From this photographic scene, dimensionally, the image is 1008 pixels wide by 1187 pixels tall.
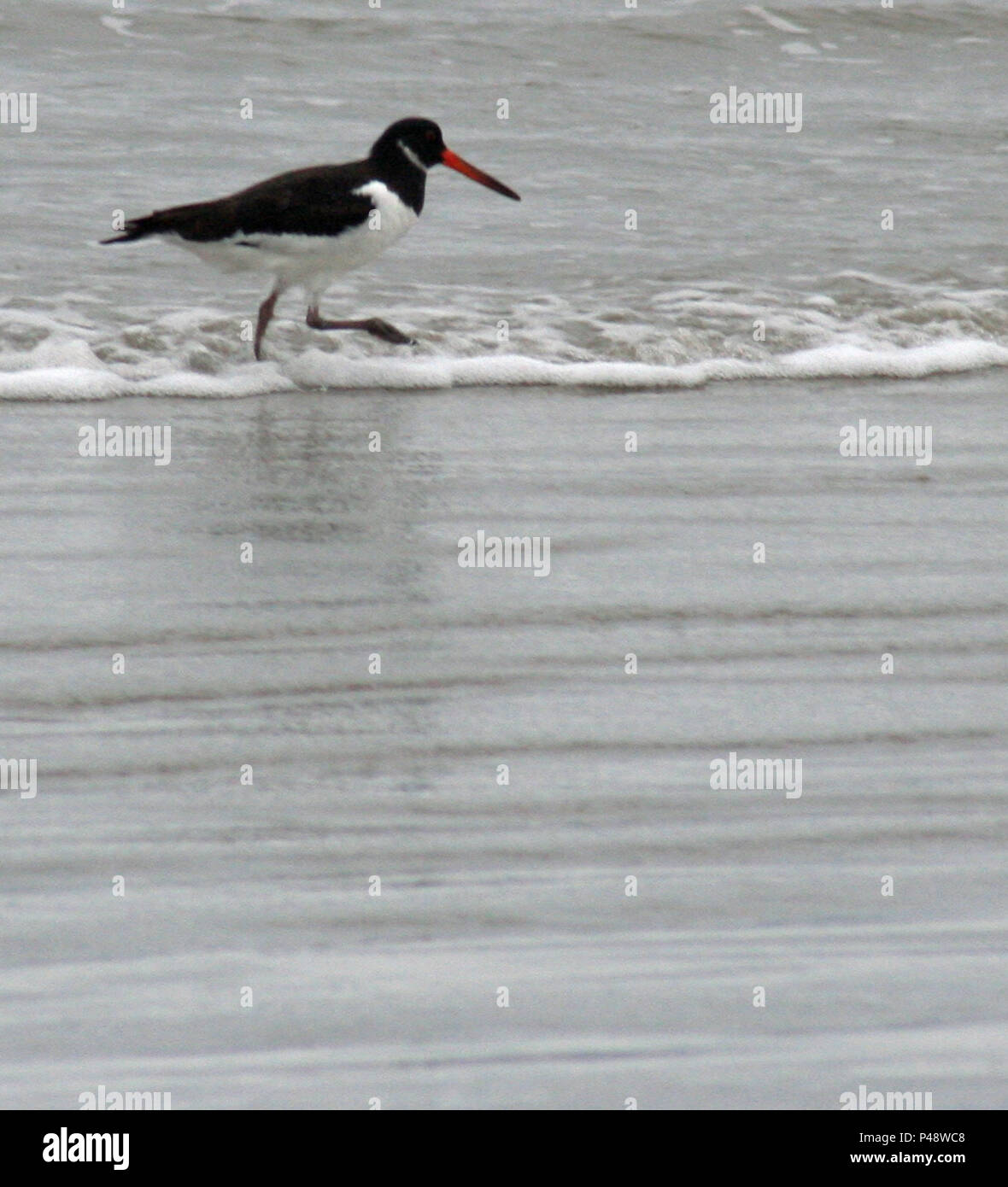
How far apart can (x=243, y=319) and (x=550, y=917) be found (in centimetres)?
541

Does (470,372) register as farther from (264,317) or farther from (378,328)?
(264,317)

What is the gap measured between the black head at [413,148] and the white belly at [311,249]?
1.20 ft

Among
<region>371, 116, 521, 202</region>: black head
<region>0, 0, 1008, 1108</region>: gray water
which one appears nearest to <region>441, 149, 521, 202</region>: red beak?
<region>371, 116, 521, 202</region>: black head

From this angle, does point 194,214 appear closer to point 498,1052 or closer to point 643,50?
point 498,1052

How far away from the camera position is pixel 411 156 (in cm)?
877

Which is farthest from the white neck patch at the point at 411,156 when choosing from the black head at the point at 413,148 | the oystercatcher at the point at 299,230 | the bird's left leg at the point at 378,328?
the bird's left leg at the point at 378,328

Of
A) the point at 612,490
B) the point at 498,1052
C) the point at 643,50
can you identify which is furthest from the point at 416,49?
the point at 498,1052

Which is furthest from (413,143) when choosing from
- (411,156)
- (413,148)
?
(411,156)

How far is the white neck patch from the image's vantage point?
8.74 meters

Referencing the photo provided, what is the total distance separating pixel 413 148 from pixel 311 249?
0.97m

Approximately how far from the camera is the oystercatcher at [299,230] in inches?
320

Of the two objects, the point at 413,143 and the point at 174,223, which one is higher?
the point at 413,143

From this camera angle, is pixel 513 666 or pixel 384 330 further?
pixel 384 330

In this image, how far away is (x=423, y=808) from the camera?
3.85 meters
